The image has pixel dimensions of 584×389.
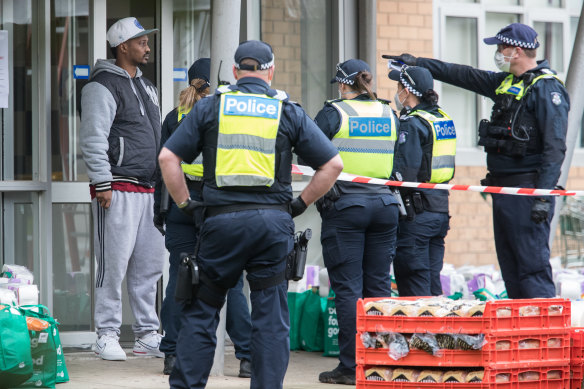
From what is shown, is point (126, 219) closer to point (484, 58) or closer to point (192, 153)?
point (192, 153)

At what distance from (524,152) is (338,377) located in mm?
1965

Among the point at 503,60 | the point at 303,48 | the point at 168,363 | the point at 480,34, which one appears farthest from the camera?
the point at 480,34

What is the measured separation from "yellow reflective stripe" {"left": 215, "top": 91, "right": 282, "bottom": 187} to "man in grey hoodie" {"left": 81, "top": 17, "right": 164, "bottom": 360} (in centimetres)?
231

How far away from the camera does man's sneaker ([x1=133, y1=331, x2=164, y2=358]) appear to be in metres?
7.88

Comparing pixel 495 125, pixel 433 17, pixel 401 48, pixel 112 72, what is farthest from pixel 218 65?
pixel 433 17

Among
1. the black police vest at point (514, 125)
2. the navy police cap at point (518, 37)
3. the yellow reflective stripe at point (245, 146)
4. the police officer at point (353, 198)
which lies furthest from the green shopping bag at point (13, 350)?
the navy police cap at point (518, 37)

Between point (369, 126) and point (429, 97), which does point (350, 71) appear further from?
point (429, 97)

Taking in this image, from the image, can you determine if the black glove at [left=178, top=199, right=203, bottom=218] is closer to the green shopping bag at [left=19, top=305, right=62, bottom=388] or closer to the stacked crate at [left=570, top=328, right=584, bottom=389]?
the green shopping bag at [left=19, top=305, right=62, bottom=388]

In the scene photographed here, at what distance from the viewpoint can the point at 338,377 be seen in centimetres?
693

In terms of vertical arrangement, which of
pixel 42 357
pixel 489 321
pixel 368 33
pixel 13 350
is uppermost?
pixel 368 33

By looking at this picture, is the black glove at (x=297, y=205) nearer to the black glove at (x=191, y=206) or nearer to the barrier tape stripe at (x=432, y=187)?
the black glove at (x=191, y=206)

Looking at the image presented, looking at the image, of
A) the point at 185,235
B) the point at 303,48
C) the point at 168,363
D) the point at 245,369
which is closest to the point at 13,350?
the point at 168,363

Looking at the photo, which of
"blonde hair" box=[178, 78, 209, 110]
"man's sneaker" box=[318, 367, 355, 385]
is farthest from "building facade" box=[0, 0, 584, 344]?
"man's sneaker" box=[318, 367, 355, 385]

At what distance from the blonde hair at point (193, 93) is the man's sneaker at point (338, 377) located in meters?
1.96
